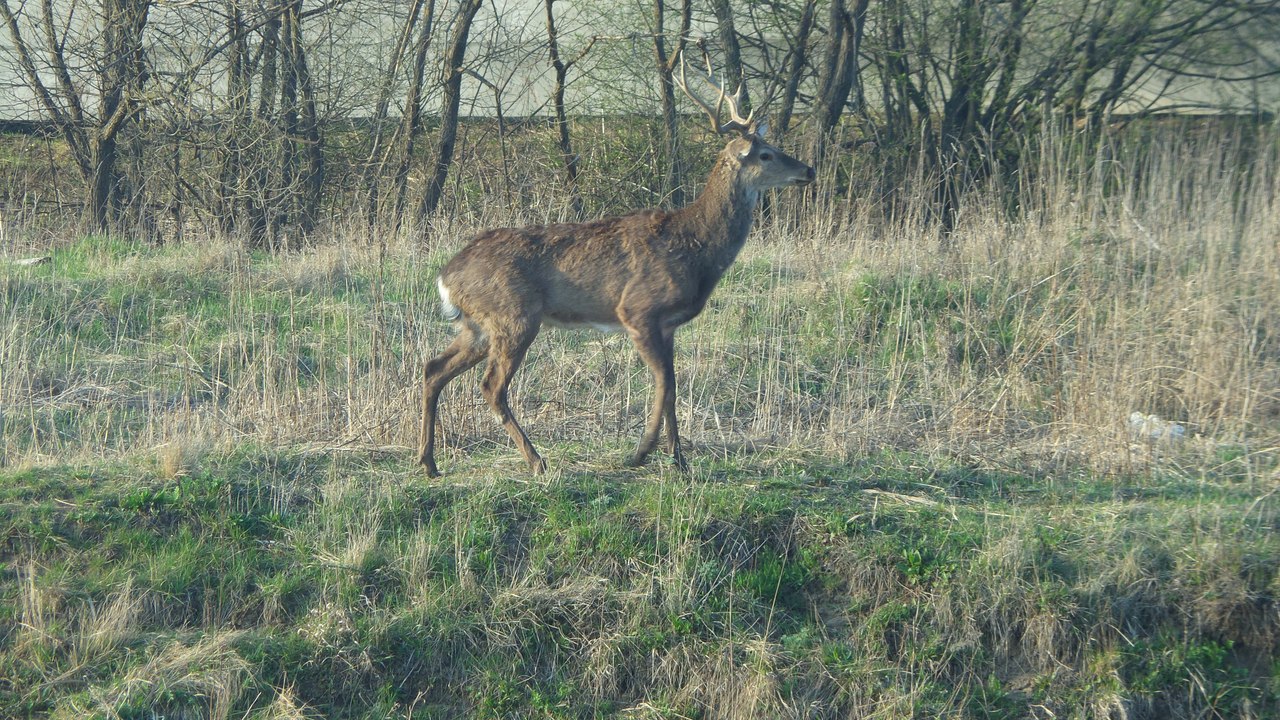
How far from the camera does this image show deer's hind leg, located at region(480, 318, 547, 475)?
257 inches

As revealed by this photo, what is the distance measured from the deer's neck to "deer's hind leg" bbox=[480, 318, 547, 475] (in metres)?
1.18

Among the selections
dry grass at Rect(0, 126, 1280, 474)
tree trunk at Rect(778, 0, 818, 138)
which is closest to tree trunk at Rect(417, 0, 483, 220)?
dry grass at Rect(0, 126, 1280, 474)

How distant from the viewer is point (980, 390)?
8.09m

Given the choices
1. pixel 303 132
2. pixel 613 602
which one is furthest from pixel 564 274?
pixel 303 132

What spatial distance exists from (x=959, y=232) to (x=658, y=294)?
4743 millimetres

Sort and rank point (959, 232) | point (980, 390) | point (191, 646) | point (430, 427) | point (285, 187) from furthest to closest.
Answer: point (285, 187) < point (959, 232) < point (980, 390) < point (430, 427) < point (191, 646)

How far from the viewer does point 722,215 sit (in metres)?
7.11

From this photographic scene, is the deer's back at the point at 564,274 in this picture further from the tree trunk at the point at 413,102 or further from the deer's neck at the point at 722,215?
the tree trunk at the point at 413,102

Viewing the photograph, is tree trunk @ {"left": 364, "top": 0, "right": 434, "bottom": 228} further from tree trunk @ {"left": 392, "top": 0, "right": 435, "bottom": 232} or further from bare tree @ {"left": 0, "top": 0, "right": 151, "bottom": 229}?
bare tree @ {"left": 0, "top": 0, "right": 151, "bottom": 229}

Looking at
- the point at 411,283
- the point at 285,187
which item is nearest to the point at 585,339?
the point at 411,283

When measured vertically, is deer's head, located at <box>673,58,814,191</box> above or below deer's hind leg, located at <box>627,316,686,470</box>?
above

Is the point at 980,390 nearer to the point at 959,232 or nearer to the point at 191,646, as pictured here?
the point at 959,232

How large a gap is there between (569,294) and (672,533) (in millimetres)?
1622

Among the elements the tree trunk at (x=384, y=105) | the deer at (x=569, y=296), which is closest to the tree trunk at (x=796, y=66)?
the tree trunk at (x=384, y=105)
